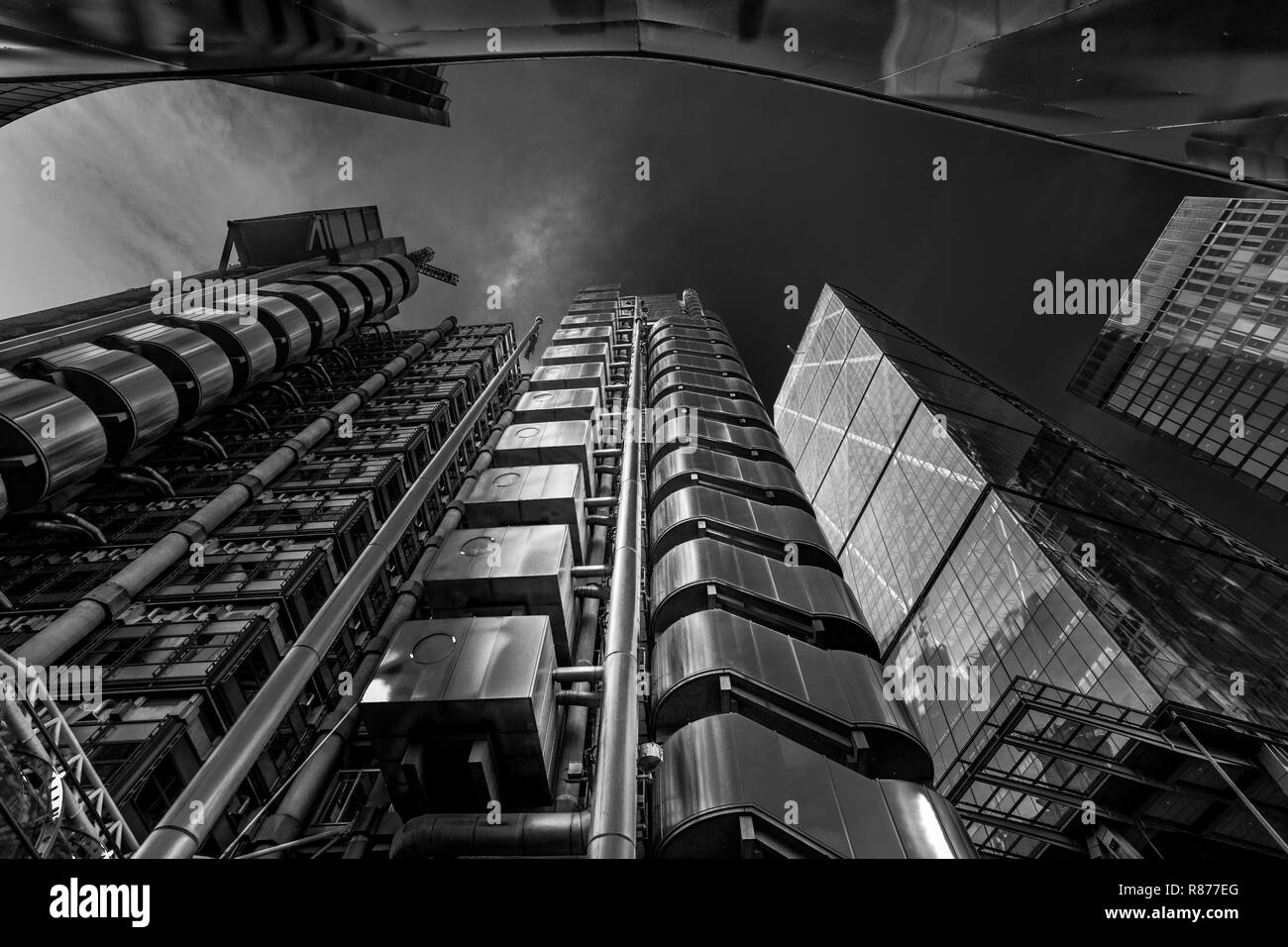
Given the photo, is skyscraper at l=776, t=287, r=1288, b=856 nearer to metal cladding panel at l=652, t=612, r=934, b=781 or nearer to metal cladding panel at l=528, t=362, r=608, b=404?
metal cladding panel at l=652, t=612, r=934, b=781

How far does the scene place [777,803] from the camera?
6.30 m

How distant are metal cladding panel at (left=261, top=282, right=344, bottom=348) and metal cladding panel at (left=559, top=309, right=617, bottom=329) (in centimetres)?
1280

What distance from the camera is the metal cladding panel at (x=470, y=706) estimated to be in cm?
594

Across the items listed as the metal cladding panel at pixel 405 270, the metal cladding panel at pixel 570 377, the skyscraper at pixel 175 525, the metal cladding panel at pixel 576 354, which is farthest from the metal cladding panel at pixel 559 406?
the metal cladding panel at pixel 405 270

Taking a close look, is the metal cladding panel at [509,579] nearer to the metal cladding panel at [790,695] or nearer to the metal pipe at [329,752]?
the metal pipe at [329,752]

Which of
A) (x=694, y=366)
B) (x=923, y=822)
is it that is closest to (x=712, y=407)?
(x=694, y=366)

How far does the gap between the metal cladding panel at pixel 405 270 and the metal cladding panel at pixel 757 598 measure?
39596 millimetres

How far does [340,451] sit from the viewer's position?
31688 millimetres

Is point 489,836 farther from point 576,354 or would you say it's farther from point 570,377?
point 576,354

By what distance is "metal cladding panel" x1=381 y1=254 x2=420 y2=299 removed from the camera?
4141 cm

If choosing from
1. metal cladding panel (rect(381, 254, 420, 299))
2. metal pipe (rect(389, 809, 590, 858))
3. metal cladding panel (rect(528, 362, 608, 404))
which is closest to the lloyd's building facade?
metal pipe (rect(389, 809, 590, 858))

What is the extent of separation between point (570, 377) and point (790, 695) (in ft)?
40.5

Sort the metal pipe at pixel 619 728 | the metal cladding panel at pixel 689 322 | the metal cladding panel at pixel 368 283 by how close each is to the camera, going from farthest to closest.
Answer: the metal cladding panel at pixel 368 283
the metal cladding panel at pixel 689 322
the metal pipe at pixel 619 728
